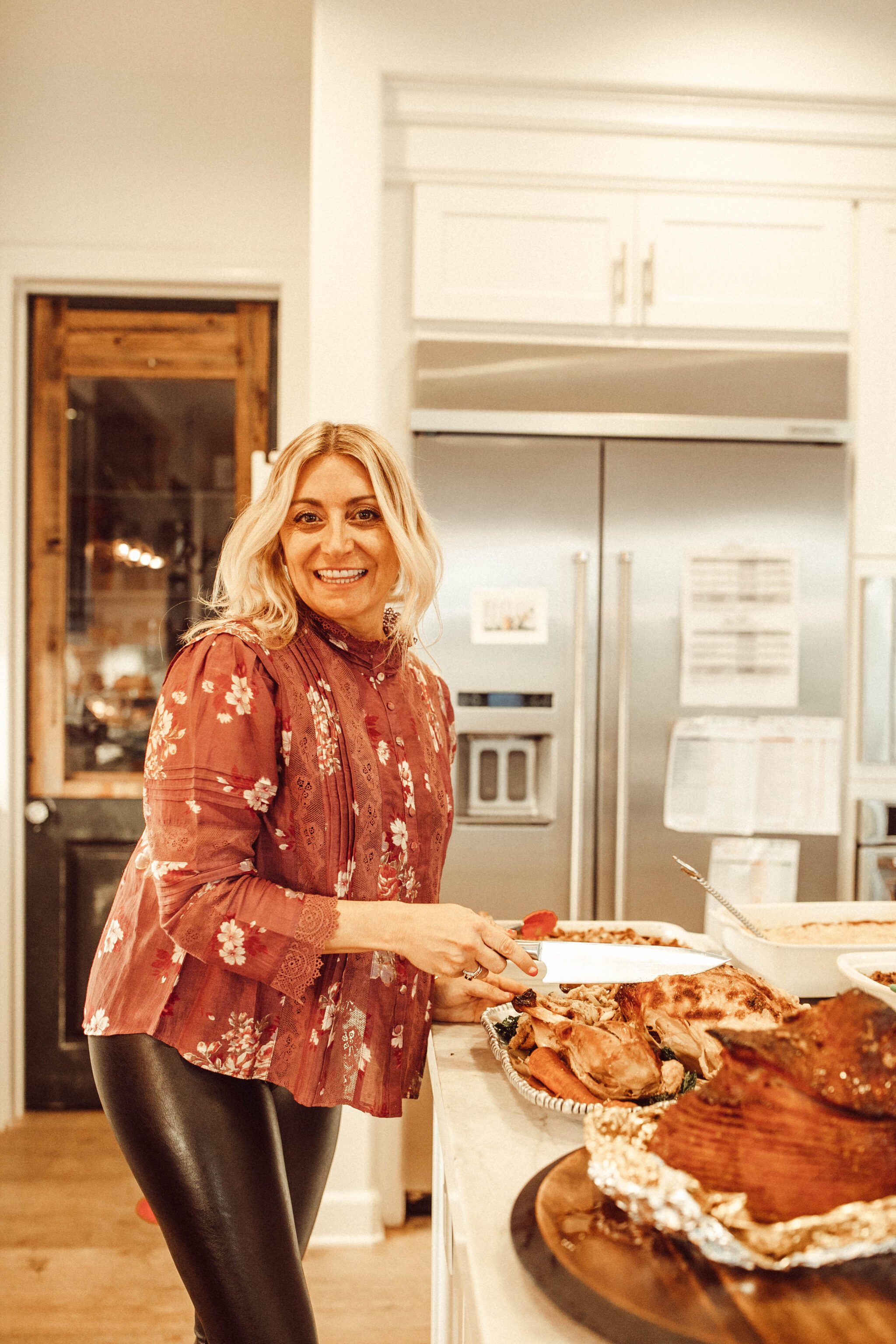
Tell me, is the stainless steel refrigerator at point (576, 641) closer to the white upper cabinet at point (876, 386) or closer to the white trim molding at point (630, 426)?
the white trim molding at point (630, 426)

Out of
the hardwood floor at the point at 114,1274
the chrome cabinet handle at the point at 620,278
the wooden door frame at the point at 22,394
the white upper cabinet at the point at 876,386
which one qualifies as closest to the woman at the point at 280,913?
the hardwood floor at the point at 114,1274

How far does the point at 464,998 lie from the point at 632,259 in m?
2.01

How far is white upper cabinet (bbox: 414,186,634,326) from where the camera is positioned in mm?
2482

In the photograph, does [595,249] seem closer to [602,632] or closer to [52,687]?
[602,632]

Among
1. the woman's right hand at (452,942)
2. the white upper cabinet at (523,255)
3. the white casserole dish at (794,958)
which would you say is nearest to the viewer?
the woman's right hand at (452,942)

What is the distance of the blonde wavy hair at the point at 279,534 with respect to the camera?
1.35 meters

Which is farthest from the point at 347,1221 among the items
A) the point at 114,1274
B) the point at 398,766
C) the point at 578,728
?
the point at 398,766

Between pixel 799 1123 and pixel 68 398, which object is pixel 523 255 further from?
pixel 799 1123

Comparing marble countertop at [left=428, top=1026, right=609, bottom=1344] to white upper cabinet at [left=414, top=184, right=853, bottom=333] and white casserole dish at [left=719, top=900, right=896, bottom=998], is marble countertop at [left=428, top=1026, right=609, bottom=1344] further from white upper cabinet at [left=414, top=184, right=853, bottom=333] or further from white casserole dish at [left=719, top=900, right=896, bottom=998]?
white upper cabinet at [left=414, top=184, right=853, bottom=333]

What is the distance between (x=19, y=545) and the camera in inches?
121

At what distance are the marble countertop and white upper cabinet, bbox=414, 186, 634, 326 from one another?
1.88 meters

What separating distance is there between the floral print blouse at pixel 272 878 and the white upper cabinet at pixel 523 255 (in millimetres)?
1470

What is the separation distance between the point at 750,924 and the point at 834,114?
7.25 feet

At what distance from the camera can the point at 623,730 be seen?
2.45m
